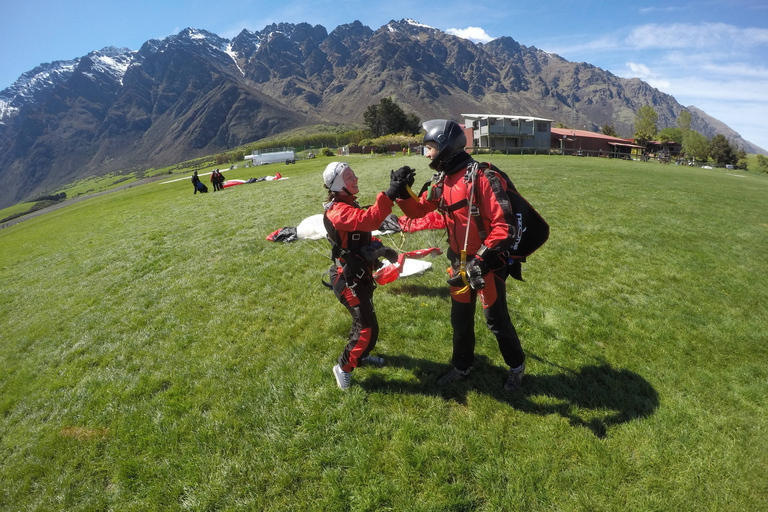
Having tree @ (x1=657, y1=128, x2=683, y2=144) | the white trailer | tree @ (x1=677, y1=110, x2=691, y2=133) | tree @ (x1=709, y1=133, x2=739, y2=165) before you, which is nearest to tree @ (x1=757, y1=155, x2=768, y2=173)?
tree @ (x1=709, y1=133, x2=739, y2=165)

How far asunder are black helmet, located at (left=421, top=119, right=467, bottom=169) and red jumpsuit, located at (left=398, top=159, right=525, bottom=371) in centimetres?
24

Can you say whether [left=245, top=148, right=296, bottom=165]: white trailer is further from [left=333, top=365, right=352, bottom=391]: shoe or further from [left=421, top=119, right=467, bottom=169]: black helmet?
[left=333, top=365, right=352, bottom=391]: shoe

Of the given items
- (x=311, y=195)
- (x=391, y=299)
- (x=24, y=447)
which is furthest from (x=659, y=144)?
(x=24, y=447)

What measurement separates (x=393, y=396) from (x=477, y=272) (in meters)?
2.34

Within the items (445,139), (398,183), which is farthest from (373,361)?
(445,139)

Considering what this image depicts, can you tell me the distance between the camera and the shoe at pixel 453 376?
525 centimetres

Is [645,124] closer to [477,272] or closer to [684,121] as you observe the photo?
[684,121]

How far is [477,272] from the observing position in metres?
4.12

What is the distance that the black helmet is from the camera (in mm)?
4543

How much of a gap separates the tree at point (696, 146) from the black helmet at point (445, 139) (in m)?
117

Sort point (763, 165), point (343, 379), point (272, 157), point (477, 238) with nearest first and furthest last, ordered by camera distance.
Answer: point (477, 238) → point (343, 379) → point (272, 157) → point (763, 165)

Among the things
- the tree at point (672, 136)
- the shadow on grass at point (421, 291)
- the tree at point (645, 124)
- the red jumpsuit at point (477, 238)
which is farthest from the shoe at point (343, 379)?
the tree at point (672, 136)

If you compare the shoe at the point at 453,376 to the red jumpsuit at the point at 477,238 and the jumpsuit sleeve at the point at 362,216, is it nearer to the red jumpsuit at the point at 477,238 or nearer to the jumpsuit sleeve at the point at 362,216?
the red jumpsuit at the point at 477,238

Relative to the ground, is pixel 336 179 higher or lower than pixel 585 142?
lower
